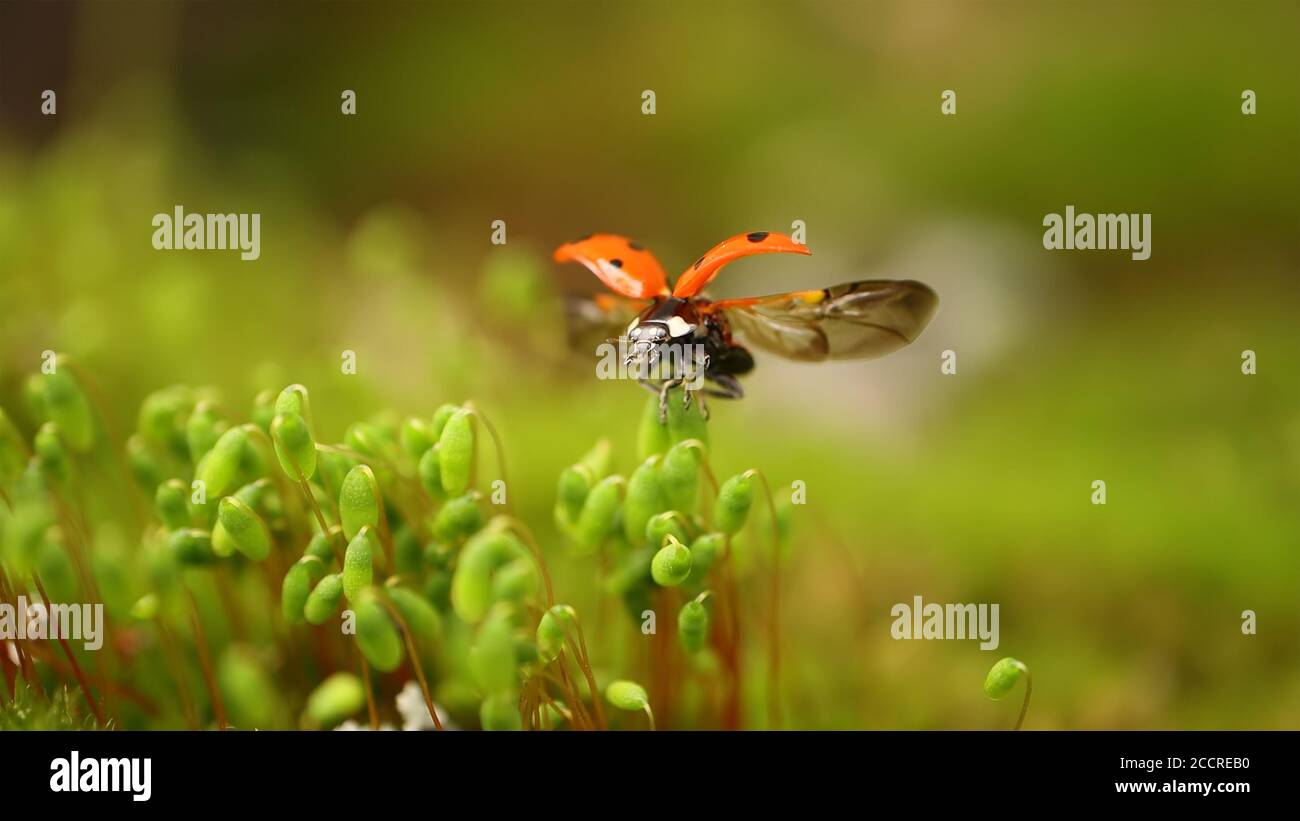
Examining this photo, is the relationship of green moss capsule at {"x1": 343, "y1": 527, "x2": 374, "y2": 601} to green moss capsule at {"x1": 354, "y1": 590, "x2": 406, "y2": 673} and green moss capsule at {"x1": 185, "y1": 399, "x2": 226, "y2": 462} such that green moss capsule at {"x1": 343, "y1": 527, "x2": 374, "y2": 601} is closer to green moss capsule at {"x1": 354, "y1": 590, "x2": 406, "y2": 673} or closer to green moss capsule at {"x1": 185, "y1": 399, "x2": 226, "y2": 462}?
green moss capsule at {"x1": 354, "y1": 590, "x2": 406, "y2": 673}

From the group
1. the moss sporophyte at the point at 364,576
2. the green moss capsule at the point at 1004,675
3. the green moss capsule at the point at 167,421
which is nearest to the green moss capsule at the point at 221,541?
the moss sporophyte at the point at 364,576

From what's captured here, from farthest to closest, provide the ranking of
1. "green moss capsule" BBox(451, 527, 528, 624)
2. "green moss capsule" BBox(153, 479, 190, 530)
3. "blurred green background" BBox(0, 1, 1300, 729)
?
"blurred green background" BBox(0, 1, 1300, 729)
"green moss capsule" BBox(153, 479, 190, 530)
"green moss capsule" BBox(451, 527, 528, 624)

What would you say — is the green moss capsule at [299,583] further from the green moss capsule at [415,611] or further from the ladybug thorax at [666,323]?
the ladybug thorax at [666,323]

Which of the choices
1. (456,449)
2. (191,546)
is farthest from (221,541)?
(456,449)

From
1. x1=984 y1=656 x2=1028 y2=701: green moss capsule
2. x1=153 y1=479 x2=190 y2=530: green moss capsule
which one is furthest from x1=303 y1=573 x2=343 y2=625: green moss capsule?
x1=984 y1=656 x2=1028 y2=701: green moss capsule

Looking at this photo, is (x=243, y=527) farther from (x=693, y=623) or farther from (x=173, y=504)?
(x=693, y=623)

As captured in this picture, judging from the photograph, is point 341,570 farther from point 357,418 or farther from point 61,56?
point 61,56
